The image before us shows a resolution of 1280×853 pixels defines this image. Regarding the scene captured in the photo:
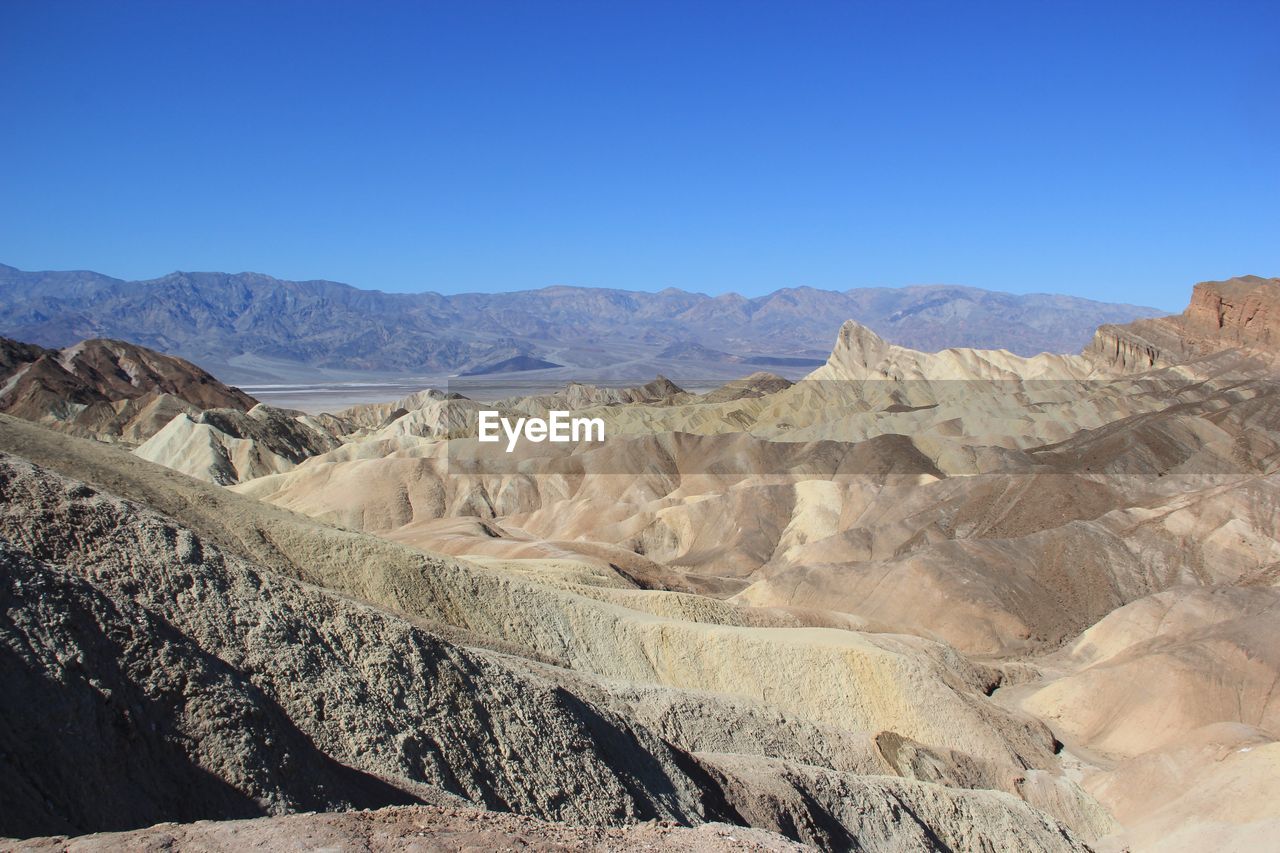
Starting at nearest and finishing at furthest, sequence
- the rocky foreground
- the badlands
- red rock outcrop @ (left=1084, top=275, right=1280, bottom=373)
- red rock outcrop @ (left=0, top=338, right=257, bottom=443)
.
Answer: the rocky foreground → the badlands → red rock outcrop @ (left=1084, top=275, right=1280, bottom=373) → red rock outcrop @ (left=0, top=338, right=257, bottom=443)

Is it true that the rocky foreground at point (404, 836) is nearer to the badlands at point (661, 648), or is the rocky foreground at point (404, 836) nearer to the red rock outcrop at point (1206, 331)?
the badlands at point (661, 648)

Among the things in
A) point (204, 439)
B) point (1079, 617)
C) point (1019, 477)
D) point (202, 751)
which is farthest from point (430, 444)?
point (202, 751)

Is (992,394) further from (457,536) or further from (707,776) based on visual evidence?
(707,776)

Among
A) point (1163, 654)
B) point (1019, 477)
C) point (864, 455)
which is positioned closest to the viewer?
point (1163, 654)

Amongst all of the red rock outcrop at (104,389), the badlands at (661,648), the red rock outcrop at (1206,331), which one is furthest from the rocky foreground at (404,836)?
the red rock outcrop at (104,389)

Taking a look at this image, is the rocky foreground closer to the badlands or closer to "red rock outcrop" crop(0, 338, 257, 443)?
the badlands

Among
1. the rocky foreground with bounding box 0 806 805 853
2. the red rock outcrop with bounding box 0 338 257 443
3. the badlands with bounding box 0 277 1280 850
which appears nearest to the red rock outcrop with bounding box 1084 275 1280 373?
the badlands with bounding box 0 277 1280 850

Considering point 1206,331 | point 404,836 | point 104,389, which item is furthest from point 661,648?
point 104,389

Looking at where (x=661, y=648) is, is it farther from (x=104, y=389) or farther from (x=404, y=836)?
(x=104, y=389)
